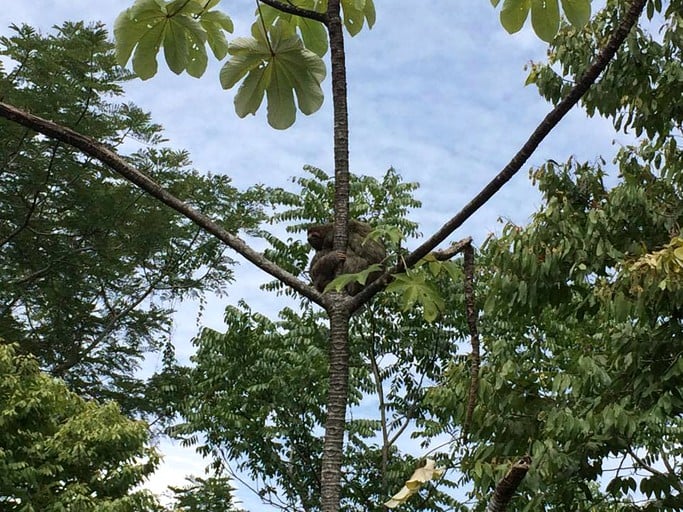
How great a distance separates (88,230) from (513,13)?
13.4 m

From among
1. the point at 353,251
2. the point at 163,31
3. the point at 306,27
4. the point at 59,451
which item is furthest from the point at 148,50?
the point at 59,451

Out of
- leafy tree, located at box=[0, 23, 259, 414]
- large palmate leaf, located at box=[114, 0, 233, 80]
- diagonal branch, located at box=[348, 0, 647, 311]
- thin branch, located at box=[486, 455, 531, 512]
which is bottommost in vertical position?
thin branch, located at box=[486, 455, 531, 512]

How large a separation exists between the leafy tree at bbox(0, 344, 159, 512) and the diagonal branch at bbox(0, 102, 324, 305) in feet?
21.5

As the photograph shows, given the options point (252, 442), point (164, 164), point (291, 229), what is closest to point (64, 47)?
point (164, 164)

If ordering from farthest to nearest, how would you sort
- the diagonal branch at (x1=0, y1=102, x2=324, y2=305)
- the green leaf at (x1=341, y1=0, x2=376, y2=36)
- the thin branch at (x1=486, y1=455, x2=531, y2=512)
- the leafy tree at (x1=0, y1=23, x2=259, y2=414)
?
the leafy tree at (x1=0, y1=23, x2=259, y2=414), the green leaf at (x1=341, y1=0, x2=376, y2=36), the diagonal branch at (x1=0, y1=102, x2=324, y2=305), the thin branch at (x1=486, y1=455, x2=531, y2=512)

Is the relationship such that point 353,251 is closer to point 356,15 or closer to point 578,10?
point 356,15

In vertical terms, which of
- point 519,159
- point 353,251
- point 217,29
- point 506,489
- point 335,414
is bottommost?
point 506,489

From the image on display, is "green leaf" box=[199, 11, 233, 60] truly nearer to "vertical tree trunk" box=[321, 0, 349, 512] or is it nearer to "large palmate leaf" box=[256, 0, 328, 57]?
"large palmate leaf" box=[256, 0, 328, 57]

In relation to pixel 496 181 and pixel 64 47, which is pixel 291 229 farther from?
pixel 496 181

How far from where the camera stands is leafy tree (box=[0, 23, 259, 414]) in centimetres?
1289

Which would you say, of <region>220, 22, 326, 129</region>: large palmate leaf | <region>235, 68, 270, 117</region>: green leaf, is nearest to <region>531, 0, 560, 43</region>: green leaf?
<region>220, 22, 326, 129</region>: large palmate leaf

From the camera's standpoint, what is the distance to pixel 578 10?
1.91 m

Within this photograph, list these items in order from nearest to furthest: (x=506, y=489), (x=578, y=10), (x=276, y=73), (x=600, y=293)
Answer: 1. (x=506, y=489)
2. (x=578, y=10)
3. (x=276, y=73)
4. (x=600, y=293)

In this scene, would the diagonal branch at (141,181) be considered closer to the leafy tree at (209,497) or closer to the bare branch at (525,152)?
the bare branch at (525,152)
